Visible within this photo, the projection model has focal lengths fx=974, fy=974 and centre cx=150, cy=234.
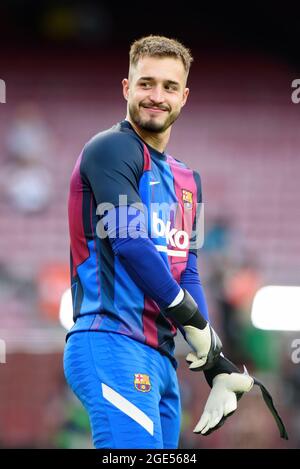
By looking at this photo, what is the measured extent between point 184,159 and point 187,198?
33.7 ft

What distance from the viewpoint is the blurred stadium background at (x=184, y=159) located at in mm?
8891

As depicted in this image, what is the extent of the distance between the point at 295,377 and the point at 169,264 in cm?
582

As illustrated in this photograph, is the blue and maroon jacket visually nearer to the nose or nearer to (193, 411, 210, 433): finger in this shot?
the nose

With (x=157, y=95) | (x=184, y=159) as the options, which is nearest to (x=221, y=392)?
(x=157, y=95)

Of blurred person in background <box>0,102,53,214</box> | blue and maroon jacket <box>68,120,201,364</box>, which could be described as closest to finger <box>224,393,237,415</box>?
blue and maroon jacket <box>68,120,201,364</box>

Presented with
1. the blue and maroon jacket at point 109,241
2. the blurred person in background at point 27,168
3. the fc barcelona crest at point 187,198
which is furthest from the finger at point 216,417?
the blurred person in background at point 27,168

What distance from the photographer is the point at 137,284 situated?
3.49 meters

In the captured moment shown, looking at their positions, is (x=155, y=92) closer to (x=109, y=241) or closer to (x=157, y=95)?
(x=157, y=95)

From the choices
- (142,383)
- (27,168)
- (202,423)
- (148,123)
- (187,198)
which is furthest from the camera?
(27,168)

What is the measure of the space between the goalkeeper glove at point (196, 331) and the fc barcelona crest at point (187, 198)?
46 centimetres

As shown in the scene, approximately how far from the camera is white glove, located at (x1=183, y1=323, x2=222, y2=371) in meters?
3.48

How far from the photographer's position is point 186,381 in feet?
27.4
